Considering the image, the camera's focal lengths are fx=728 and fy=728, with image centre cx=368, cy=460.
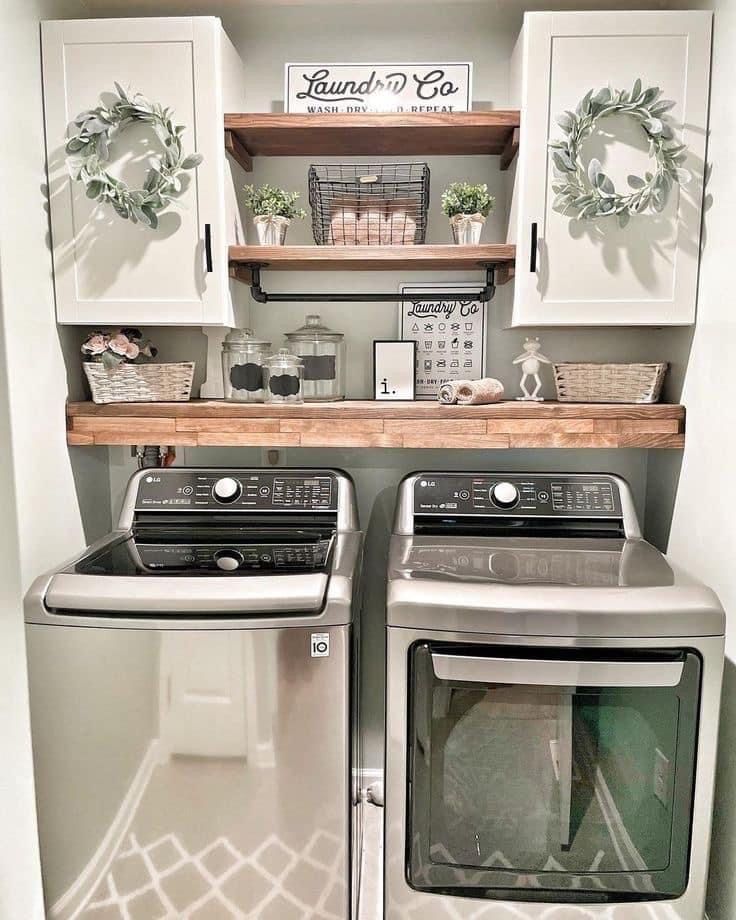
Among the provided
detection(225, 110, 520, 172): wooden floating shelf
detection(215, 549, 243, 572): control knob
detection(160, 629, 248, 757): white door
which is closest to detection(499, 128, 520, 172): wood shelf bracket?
detection(225, 110, 520, 172): wooden floating shelf

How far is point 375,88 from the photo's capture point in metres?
1.89

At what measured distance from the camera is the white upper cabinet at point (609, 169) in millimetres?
1718

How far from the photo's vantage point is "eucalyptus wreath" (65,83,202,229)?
1.75m

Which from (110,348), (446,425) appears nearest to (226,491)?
(110,348)

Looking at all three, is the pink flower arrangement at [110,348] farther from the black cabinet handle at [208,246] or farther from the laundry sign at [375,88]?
the laundry sign at [375,88]

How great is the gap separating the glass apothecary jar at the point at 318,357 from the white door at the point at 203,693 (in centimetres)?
76

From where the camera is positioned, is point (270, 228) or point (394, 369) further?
point (394, 369)

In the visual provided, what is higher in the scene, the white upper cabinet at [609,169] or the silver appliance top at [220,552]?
the white upper cabinet at [609,169]

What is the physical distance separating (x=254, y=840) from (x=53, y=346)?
126cm

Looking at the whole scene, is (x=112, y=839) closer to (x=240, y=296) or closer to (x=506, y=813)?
(x=506, y=813)

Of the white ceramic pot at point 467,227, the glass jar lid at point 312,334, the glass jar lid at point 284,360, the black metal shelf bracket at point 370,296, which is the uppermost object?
the white ceramic pot at point 467,227

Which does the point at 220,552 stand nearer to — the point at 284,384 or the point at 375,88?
the point at 284,384

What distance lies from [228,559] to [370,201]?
3.25 ft

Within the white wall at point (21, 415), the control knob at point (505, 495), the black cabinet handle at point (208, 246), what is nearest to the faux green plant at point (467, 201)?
the black cabinet handle at point (208, 246)
